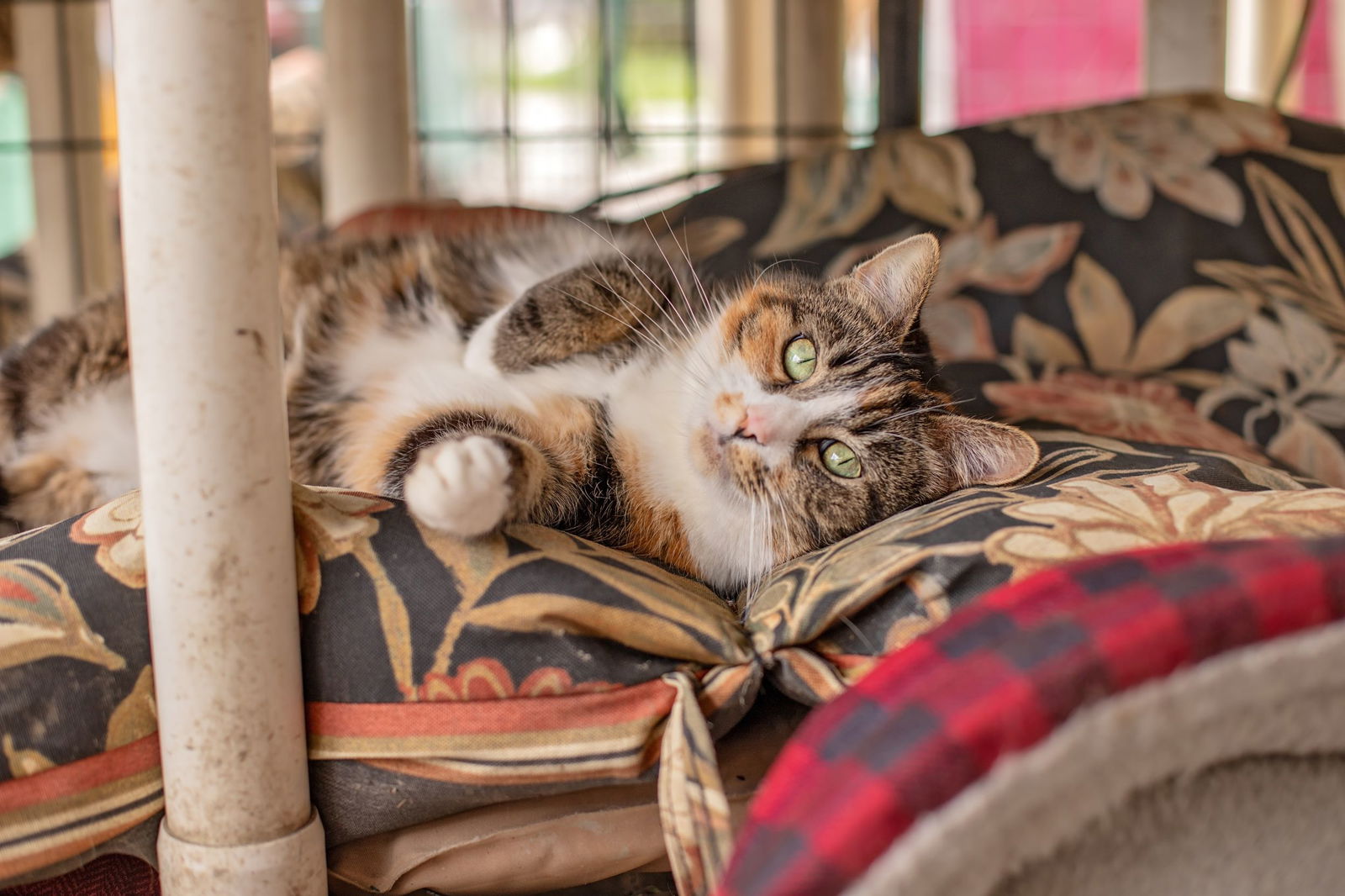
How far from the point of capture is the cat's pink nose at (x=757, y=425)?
35.6 inches

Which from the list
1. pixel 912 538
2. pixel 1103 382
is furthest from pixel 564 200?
pixel 912 538

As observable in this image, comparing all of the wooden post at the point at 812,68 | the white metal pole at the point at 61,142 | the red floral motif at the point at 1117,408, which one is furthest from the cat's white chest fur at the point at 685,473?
the white metal pole at the point at 61,142

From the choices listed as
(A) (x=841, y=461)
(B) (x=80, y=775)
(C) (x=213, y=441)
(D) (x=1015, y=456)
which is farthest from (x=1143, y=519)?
(B) (x=80, y=775)

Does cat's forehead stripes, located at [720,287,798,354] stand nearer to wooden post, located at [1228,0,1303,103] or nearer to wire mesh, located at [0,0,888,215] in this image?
wire mesh, located at [0,0,888,215]

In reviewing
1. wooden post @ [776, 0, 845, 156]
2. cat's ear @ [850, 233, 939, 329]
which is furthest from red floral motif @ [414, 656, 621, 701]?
wooden post @ [776, 0, 845, 156]

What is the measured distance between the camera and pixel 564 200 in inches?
149

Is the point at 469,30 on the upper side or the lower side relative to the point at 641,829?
upper

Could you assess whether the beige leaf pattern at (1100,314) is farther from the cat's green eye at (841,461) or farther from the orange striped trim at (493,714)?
the orange striped trim at (493,714)

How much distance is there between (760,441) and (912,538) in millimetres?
221

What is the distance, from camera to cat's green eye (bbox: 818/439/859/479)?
927mm

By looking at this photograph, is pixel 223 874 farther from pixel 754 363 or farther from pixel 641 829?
pixel 754 363

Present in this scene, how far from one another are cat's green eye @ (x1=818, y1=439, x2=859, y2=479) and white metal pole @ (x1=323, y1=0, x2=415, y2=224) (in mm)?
1202

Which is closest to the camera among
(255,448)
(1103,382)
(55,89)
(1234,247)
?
(255,448)

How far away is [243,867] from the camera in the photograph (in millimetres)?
649
